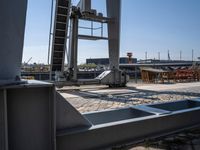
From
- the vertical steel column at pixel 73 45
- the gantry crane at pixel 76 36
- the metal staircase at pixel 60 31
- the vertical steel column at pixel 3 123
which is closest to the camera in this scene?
the vertical steel column at pixel 3 123

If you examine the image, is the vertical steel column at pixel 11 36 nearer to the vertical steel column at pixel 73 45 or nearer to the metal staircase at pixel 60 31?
the metal staircase at pixel 60 31

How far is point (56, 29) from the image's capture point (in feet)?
31.6

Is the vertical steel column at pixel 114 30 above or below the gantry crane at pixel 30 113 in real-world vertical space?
above

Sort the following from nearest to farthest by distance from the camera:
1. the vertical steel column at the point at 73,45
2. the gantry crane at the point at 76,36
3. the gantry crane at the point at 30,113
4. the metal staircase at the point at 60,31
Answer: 1. the gantry crane at the point at 30,113
2. the metal staircase at the point at 60,31
3. the gantry crane at the point at 76,36
4. the vertical steel column at the point at 73,45

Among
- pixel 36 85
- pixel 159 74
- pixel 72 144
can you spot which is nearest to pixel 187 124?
pixel 72 144

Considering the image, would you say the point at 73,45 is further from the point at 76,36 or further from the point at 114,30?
the point at 114,30

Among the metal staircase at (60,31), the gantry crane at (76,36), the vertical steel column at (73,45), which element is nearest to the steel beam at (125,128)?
the gantry crane at (76,36)

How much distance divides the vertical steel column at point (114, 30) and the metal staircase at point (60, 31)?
2385mm

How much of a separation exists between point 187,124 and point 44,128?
1901 mm

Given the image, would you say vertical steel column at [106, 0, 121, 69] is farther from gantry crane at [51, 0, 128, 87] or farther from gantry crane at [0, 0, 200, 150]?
gantry crane at [0, 0, 200, 150]

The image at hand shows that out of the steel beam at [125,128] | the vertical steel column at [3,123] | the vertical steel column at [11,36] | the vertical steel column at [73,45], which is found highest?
the vertical steel column at [73,45]

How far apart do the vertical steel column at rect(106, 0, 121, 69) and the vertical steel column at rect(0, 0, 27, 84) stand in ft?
31.3

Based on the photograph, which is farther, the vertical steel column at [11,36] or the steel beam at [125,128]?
the steel beam at [125,128]

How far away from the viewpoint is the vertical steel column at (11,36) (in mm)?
1849
